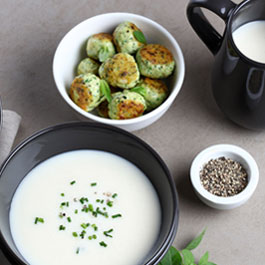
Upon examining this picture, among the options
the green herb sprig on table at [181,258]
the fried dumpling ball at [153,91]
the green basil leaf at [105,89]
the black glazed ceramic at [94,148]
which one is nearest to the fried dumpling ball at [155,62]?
the fried dumpling ball at [153,91]

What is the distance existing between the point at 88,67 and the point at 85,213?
1.70ft

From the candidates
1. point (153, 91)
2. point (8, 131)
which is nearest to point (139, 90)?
point (153, 91)

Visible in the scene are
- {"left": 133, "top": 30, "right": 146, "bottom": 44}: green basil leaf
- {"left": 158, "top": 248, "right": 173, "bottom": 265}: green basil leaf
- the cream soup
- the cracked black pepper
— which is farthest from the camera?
{"left": 133, "top": 30, "right": 146, "bottom": 44}: green basil leaf

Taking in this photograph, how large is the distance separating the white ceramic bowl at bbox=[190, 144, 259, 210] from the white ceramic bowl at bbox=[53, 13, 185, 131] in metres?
0.19

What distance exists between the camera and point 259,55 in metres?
1.95

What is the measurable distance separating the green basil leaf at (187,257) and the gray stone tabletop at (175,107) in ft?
0.30

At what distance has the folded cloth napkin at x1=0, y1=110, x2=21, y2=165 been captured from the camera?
2.02 meters

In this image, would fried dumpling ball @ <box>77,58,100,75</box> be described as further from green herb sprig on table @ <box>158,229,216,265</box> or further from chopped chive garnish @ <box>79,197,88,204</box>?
green herb sprig on table @ <box>158,229,216,265</box>

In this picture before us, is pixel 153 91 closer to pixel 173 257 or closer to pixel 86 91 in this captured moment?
pixel 86 91

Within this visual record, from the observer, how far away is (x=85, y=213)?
1787mm

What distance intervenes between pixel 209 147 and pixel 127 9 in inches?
24.3

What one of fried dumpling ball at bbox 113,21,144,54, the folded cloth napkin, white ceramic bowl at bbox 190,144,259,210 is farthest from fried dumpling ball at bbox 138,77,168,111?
the folded cloth napkin

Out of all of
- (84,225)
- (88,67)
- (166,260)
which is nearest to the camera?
(84,225)

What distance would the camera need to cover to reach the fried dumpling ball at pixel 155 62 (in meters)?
2.04
